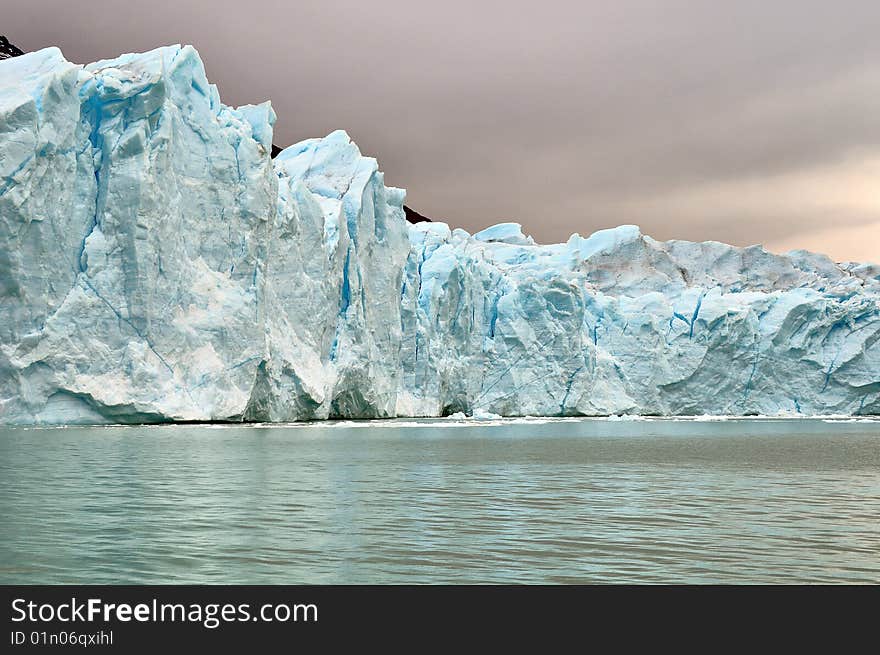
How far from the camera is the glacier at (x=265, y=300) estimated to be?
1180 inches

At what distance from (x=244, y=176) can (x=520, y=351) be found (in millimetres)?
20969

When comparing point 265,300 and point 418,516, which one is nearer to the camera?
point 418,516

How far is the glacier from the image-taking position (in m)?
30.0

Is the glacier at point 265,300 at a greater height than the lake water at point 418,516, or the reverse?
the glacier at point 265,300

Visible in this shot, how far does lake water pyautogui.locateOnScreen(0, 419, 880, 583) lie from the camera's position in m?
8.09

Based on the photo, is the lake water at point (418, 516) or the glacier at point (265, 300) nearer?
the lake water at point (418, 516)

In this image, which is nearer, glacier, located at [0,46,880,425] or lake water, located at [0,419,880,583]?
lake water, located at [0,419,880,583]

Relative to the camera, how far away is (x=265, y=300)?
35750 millimetres

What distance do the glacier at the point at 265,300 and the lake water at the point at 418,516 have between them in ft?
25.3

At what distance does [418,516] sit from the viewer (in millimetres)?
11469

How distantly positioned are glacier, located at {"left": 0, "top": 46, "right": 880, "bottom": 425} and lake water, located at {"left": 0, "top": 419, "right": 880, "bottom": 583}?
7715 mm

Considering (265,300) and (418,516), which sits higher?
(265,300)

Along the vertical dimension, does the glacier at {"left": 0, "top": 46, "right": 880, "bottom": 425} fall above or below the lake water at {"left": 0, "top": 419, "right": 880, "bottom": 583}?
above

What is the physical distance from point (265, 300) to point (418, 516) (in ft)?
82.6
